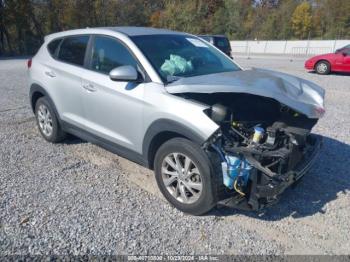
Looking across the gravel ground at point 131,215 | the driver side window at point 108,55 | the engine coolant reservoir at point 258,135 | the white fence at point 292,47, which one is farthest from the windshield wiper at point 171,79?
the white fence at point 292,47

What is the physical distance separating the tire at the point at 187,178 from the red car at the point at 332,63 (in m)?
13.2

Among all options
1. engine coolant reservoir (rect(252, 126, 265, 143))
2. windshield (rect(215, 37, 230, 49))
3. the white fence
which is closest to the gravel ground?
engine coolant reservoir (rect(252, 126, 265, 143))

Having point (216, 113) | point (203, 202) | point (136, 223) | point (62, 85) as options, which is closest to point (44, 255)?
point (136, 223)

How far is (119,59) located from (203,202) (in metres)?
1.96

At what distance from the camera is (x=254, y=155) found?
10.0 feet

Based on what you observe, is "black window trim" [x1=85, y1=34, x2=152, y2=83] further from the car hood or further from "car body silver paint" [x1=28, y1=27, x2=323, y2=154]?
the car hood

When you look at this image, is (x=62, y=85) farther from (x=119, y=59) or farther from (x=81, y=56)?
(x=119, y=59)

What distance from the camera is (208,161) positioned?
308 centimetres

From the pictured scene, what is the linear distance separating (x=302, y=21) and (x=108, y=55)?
4764 centimetres

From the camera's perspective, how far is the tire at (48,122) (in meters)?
5.12

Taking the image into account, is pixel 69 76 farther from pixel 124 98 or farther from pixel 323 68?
pixel 323 68

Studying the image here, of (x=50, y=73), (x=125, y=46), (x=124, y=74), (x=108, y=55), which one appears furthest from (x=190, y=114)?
(x=50, y=73)

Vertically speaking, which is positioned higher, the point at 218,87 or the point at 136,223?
the point at 218,87

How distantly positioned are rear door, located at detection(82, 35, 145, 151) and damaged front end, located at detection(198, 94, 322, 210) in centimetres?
96
